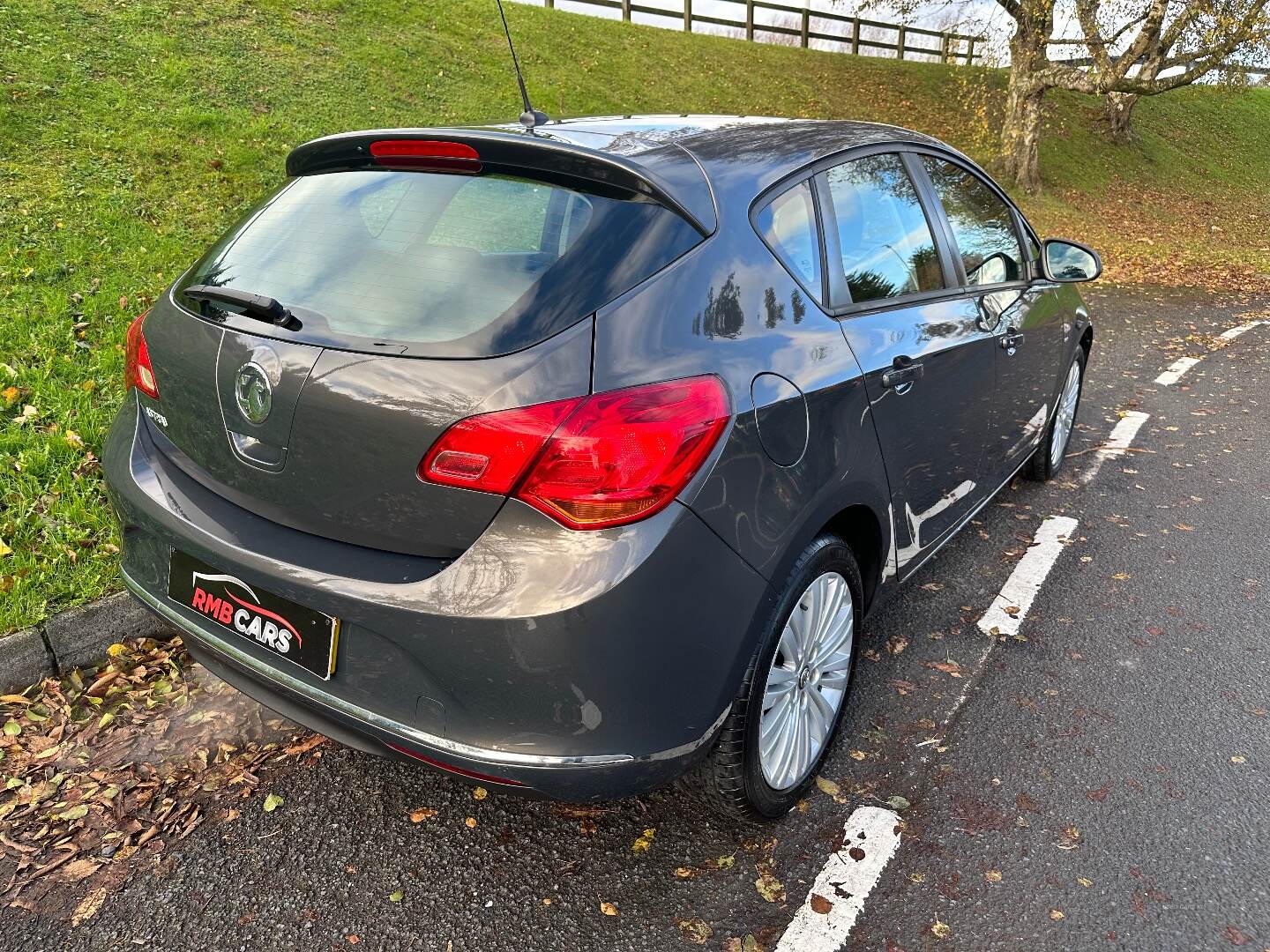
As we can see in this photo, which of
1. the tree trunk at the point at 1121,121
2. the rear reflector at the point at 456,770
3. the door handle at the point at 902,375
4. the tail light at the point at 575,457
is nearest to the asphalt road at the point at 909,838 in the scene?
the rear reflector at the point at 456,770

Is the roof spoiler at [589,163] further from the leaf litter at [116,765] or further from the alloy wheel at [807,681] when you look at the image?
the leaf litter at [116,765]

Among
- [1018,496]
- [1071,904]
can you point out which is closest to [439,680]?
[1071,904]

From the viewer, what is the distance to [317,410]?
6.50ft

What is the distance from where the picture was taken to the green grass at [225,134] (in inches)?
166

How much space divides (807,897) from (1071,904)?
651mm

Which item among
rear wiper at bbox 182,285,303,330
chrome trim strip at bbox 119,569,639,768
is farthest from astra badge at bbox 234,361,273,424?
chrome trim strip at bbox 119,569,639,768

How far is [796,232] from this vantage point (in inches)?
96.5

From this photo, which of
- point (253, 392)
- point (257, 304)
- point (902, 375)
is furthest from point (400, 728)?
point (902, 375)

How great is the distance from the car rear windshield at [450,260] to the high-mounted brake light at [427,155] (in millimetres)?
23

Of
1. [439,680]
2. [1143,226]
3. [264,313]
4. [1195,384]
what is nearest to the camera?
[439,680]

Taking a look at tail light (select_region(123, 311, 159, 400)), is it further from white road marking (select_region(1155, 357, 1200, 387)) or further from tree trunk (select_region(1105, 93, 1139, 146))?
tree trunk (select_region(1105, 93, 1139, 146))

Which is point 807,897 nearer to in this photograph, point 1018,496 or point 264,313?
point 264,313

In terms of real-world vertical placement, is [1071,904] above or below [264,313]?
below

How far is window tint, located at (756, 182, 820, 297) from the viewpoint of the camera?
7.72 ft
